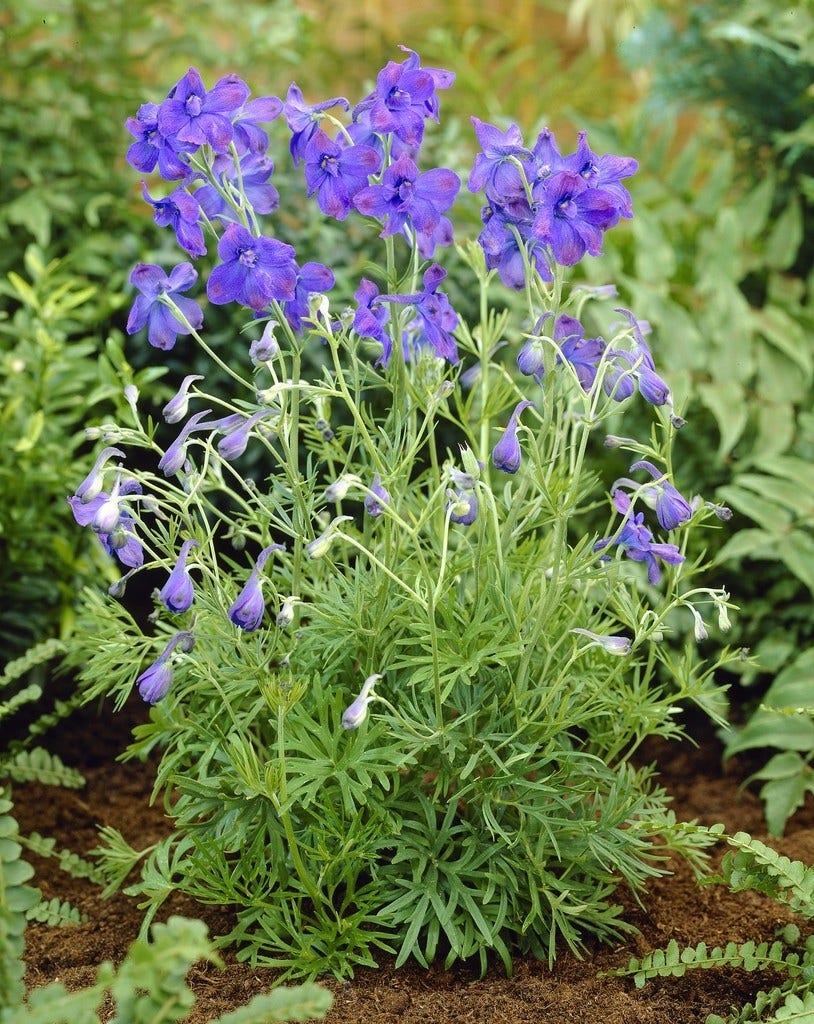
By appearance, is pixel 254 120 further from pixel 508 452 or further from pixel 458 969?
pixel 458 969

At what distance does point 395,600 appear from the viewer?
5.55ft

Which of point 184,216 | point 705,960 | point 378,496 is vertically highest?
point 184,216

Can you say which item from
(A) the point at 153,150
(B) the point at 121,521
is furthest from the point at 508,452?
(A) the point at 153,150

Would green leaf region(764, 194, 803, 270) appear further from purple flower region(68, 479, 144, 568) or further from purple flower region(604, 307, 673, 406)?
purple flower region(68, 479, 144, 568)

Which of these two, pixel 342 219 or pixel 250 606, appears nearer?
pixel 250 606

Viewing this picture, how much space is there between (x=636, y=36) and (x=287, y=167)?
1.51m

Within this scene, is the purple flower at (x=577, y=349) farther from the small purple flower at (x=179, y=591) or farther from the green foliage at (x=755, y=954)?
A: the green foliage at (x=755, y=954)

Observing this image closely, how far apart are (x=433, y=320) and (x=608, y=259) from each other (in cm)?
200

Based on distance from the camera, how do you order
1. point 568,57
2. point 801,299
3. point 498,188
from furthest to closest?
point 568,57, point 801,299, point 498,188

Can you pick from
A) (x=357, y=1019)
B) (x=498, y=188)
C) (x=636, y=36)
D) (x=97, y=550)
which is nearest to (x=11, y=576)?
(x=97, y=550)

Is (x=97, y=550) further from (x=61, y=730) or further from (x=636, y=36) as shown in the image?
(x=636, y=36)

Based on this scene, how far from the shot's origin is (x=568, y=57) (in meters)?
6.68

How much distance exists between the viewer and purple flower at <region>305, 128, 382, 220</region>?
1.49 meters

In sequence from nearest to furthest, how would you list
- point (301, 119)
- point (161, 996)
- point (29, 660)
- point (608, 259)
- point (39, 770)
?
point (161, 996) → point (301, 119) → point (29, 660) → point (39, 770) → point (608, 259)
